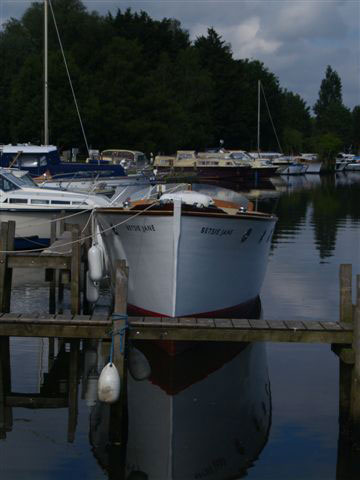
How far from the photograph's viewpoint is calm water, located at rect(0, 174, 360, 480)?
1111cm

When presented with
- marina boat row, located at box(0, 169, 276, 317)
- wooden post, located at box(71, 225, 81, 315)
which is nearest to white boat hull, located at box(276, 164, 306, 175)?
marina boat row, located at box(0, 169, 276, 317)

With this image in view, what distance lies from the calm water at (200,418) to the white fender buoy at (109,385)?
678 mm

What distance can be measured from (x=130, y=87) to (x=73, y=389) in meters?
68.7

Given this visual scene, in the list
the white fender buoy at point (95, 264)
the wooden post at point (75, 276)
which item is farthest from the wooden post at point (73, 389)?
the white fender buoy at point (95, 264)

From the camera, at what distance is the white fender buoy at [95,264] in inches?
→ 699

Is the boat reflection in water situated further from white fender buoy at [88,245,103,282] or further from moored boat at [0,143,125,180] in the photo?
moored boat at [0,143,125,180]

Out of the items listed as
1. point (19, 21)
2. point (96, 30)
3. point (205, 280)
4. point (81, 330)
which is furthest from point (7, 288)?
point (19, 21)

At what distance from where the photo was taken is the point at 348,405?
11914mm

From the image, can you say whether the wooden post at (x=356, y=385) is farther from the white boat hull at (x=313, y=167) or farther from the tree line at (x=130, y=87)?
the white boat hull at (x=313, y=167)

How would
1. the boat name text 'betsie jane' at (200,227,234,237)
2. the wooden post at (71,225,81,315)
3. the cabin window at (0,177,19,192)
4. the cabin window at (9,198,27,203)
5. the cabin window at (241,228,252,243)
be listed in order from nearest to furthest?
the wooden post at (71,225,81,315), the boat name text 'betsie jane' at (200,227,234,237), the cabin window at (241,228,252,243), the cabin window at (9,198,27,203), the cabin window at (0,177,19,192)

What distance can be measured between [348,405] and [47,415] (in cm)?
400

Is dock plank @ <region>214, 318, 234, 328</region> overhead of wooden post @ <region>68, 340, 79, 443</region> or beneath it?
overhead

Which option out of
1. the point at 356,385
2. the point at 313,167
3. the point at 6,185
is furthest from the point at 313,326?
the point at 313,167

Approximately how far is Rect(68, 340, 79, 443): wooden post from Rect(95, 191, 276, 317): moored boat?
4.44 ft
